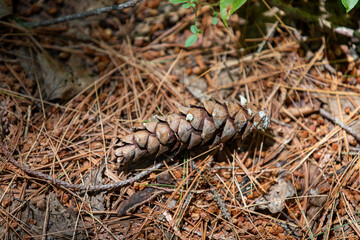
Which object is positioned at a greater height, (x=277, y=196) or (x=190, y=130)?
(x=190, y=130)

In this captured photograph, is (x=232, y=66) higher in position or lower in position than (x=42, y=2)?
lower

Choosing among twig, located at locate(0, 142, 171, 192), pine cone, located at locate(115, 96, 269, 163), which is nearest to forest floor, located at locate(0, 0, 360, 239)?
twig, located at locate(0, 142, 171, 192)

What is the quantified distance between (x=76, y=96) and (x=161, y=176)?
2.63 feet

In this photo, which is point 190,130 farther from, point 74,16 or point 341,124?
point 74,16

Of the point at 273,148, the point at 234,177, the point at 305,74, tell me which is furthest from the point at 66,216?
the point at 305,74

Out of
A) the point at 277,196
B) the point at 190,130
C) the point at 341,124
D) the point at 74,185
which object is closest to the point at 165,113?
the point at 190,130

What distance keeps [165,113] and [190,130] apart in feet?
1.11

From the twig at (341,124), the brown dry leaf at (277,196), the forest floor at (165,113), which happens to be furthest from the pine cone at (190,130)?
the twig at (341,124)

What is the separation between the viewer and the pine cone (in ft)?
4.83

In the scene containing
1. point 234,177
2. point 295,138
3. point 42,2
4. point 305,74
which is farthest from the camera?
point 42,2

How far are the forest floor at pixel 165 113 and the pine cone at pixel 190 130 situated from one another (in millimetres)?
121

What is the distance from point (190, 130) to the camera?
1484 mm

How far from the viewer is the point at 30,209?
4.86ft

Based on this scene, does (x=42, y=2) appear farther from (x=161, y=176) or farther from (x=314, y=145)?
(x=314, y=145)
